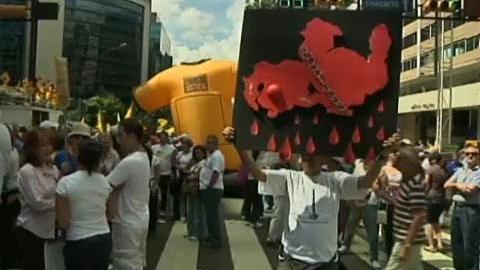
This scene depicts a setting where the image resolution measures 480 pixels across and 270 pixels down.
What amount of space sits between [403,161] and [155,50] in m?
149

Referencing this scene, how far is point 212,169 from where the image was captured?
12992 millimetres

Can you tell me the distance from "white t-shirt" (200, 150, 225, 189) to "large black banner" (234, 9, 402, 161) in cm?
769

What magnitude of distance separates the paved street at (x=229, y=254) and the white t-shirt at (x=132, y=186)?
170 inches

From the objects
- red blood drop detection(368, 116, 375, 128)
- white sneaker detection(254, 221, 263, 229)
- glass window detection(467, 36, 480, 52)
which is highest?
glass window detection(467, 36, 480, 52)

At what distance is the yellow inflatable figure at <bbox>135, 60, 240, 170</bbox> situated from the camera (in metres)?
22.5

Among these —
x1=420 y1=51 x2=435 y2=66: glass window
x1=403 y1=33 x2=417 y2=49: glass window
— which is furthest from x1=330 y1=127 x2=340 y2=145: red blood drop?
A: x1=403 y1=33 x2=417 y2=49: glass window

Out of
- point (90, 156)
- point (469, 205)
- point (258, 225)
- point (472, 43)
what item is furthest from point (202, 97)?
point (472, 43)

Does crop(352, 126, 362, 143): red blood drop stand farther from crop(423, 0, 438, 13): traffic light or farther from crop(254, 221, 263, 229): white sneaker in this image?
crop(423, 0, 438, 13): traffic light

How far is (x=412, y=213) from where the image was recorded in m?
7.62

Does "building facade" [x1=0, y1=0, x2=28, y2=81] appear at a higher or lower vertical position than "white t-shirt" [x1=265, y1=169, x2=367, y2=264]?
higher

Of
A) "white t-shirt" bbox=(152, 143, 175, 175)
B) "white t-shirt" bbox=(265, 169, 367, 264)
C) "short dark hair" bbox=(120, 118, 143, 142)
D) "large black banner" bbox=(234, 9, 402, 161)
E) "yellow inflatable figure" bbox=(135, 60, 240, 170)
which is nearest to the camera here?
"large black banner" bbox=(234, 9, 402, 161)

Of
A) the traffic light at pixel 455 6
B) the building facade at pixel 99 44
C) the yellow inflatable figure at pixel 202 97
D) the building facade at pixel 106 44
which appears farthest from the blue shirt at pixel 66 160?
the building facade at pixel 106 44

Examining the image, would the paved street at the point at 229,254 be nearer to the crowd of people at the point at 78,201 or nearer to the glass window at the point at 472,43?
→ the crowd of people at the point at 78,201

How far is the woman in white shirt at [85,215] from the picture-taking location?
6.01 metres
